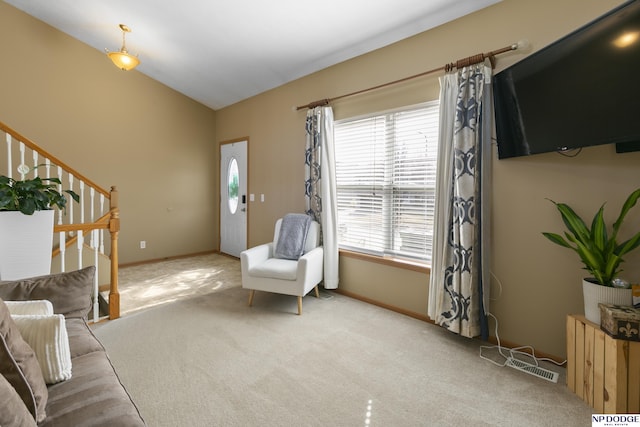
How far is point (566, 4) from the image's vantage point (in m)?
2.05

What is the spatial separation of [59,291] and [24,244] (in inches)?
36.2

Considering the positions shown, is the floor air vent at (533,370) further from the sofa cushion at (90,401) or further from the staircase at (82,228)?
the staircase at (82,228)

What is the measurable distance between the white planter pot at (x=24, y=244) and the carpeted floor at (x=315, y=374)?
29.1 inches

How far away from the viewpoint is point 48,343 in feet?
3.88

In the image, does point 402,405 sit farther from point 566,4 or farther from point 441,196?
point 566,4

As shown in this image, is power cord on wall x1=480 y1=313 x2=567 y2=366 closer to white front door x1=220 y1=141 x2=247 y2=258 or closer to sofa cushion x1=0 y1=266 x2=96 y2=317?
sofa cushion x1=0 y1=266 x2=96 y2=317

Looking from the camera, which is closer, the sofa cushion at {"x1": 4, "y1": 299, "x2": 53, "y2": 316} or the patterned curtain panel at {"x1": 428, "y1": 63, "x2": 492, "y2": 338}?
the sofa cushion at {"x1": 4, "y1": 299, "x2": 53, "y2": 316}

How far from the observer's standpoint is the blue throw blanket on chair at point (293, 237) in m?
3.33

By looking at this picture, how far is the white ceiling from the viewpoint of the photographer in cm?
267

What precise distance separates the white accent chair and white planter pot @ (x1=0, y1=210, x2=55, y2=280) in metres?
1.51

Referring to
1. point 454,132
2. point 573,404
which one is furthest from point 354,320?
point 454,132

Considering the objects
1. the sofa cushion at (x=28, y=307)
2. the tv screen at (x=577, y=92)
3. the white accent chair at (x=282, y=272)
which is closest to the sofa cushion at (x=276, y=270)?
the white accent chair at (x=282, y=272)

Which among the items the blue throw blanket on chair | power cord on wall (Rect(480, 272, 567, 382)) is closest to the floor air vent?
power cord on wall (Rect(480, 272, 567, 382))

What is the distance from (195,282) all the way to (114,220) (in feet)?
4.65
